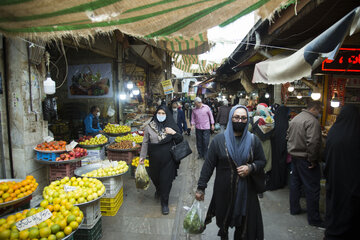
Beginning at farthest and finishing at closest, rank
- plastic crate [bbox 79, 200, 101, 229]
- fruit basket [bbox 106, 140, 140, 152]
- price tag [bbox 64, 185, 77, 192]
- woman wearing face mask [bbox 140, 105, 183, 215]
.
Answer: fruit basket [bbox 106, 140, 140, 152], woman wearing face mask [bbox 140, 105, 183, 215], price tag [bbox 64, 185, 77, 192], plastic crate [bbox 79, 200, 101, 229]

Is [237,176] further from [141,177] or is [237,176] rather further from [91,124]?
[91,124]

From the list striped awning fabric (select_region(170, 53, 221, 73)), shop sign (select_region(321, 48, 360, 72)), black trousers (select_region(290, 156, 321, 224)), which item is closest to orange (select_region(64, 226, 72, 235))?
black trousers (select_region(290, 156, 321, 224))

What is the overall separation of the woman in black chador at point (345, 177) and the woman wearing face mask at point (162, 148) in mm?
2689

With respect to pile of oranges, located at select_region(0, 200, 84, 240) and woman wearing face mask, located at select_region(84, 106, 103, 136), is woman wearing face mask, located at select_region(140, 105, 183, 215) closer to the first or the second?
pile of oranges, located at select_region(0, 200, 84, 240)

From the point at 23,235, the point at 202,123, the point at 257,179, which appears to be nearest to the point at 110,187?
the point at 23,235

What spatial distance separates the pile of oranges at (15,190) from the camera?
3.10 m

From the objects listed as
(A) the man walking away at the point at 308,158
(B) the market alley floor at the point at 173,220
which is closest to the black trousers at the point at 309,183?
(A) the man walking away at the point at 308,158

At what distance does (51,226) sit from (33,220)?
0.24 m

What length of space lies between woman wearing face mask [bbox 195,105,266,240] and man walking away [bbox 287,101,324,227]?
1724 mm

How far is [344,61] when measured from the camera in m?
4.94

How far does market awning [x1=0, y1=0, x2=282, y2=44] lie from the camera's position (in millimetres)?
1730

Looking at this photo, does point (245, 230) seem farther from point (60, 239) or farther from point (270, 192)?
point (270, 192)

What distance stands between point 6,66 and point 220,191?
4.44 metres

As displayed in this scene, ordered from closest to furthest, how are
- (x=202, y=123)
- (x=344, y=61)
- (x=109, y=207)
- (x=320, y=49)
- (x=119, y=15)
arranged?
(x=119, y=15) < (x=320, y=49) < (x=109, y=207) < (x=344, y=61) < (x=202, y=123)
